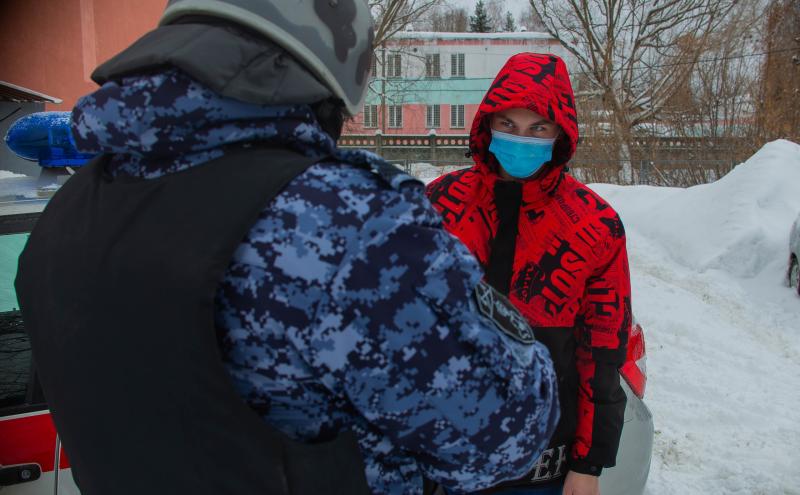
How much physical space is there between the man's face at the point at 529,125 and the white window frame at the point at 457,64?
41.4m

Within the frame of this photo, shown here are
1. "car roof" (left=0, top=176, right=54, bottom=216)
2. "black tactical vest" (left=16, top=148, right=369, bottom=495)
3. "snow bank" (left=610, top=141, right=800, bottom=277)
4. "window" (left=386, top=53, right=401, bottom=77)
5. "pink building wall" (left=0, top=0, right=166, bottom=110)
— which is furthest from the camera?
"window" (left=386, top=53, right=401, bottom=77)

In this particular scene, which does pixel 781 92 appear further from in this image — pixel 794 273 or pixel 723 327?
pixel 723 327

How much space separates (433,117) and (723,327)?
122 ft

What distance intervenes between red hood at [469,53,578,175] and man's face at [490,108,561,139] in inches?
1.8

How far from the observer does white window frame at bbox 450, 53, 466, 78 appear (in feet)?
137

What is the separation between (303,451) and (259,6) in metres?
0.67

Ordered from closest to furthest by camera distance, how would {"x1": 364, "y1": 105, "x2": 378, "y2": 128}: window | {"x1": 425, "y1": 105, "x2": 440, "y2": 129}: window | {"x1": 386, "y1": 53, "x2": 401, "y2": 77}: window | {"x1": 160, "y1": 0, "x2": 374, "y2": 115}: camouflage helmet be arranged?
1. {"x1": 160, "y1": 0, "x2": 374, "y2": 115}: camouflage helmet
2. {"x1": 386, "y1": 53, "x2": 401, "y2": 77}: window
3. {"x1": 364, "y1": 105, "x2": 378, "y2": 128}: window
4. {"x1": 425, "y1": 105, "x2": 440, "y2": 129}: window

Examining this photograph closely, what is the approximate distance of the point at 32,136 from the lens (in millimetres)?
2746

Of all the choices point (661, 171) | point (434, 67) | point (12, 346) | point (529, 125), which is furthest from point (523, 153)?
point (434, 67)

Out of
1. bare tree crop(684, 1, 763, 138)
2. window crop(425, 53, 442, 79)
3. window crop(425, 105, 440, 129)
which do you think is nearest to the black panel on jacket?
bare tree crop(684, 1, 763, 138)

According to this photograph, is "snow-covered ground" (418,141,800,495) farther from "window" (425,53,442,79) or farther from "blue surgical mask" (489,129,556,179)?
"window" (425,53,442,79)

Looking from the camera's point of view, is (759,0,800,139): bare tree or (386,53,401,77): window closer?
(759,0,800,139): bare tree

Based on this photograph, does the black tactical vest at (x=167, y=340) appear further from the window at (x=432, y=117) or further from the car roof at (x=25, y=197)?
the window at (x=432, y=117)

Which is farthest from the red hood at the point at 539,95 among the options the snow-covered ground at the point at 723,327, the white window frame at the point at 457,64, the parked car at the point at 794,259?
the white window frame at the point at 457,64
